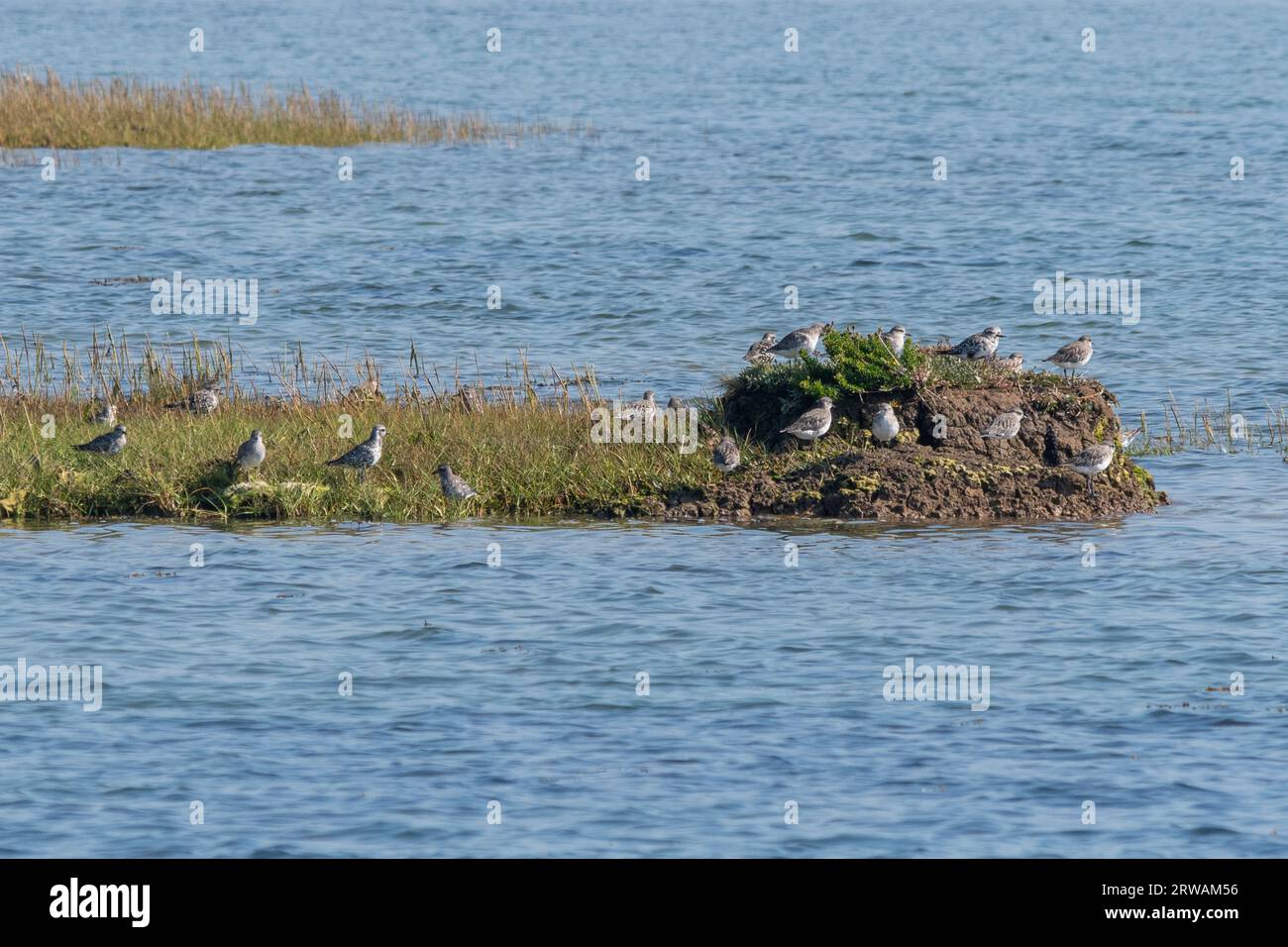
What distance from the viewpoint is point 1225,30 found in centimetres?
10269

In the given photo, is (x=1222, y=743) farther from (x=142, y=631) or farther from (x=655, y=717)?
(x=142, y=631)

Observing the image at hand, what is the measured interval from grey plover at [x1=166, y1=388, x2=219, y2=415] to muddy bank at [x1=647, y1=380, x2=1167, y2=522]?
5.91 meters

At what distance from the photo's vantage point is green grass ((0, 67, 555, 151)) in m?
53.7

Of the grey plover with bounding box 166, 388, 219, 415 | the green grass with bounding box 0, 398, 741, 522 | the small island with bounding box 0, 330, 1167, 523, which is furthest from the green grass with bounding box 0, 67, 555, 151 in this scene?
the green grass with bounding box 0, 398, 741, 522

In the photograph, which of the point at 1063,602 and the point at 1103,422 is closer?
the point at 1063,602

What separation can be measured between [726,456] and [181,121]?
39.4m

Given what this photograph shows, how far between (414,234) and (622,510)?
2494 cm
